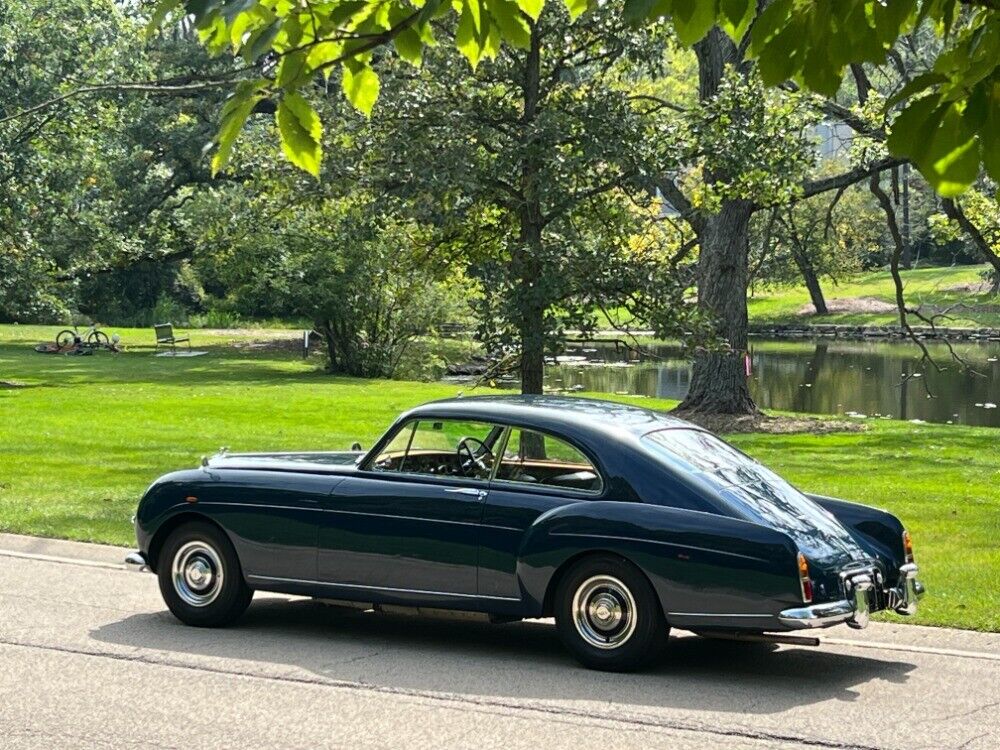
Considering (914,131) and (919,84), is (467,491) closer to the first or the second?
(919,84)

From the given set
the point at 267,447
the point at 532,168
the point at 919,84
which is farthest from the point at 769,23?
the point at 267,447

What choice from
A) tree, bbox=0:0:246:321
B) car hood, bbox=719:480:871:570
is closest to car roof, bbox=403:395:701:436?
car hood, bbox=719:480:871:570

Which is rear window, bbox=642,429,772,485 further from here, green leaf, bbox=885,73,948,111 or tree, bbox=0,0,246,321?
tree, bbox=0,0,246,321

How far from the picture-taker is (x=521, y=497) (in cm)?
930

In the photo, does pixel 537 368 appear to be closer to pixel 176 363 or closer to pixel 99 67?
pixel 99 67

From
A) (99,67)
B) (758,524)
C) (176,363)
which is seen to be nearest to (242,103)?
(758,524)

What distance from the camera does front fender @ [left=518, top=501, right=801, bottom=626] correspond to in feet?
27.3

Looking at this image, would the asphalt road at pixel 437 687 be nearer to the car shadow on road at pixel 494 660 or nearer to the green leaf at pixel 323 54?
the car shadow on road at pixel 494 660

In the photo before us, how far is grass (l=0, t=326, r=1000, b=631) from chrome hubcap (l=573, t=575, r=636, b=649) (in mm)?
2894

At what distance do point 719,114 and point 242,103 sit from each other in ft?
43.8

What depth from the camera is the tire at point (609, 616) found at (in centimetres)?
870

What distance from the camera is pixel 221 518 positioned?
10109mm

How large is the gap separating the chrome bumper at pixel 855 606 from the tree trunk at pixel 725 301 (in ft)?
56.9

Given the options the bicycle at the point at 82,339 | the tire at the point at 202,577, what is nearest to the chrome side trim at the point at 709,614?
the tire at the point at 202,577
